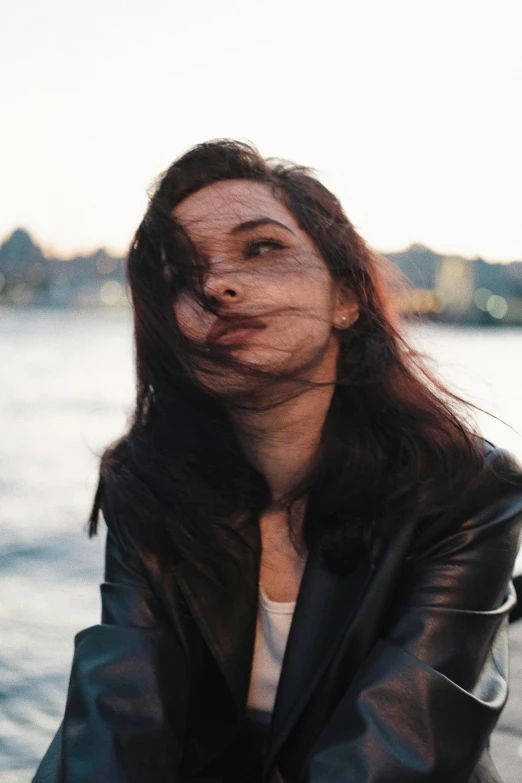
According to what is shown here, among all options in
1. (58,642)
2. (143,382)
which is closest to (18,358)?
(58,642)

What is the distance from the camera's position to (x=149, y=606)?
2.15 metres

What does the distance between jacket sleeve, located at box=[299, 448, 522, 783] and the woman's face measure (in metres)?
0.54

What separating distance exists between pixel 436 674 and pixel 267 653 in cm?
56

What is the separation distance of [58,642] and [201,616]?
2116 millimetres

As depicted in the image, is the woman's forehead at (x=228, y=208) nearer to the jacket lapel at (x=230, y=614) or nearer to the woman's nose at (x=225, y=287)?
the woman's nose at (x=225, y=287)

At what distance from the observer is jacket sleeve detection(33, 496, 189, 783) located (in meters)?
1.89

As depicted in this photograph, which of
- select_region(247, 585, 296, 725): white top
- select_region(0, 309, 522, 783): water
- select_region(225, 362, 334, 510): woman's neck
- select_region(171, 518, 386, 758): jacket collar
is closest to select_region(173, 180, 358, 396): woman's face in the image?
select_region(225, 362, 334, 510): woman's neck

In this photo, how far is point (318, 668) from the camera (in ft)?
6.53

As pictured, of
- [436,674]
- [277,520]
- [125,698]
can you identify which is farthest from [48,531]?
[436,674]

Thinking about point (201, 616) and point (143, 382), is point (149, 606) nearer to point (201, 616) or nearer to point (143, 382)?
point (201, 616)

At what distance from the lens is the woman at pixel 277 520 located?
1.87m

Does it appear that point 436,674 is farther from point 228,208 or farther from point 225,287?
point 228,208

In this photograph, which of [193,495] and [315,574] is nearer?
[315,574]

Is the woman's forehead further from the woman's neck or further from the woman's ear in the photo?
the woman's neck
